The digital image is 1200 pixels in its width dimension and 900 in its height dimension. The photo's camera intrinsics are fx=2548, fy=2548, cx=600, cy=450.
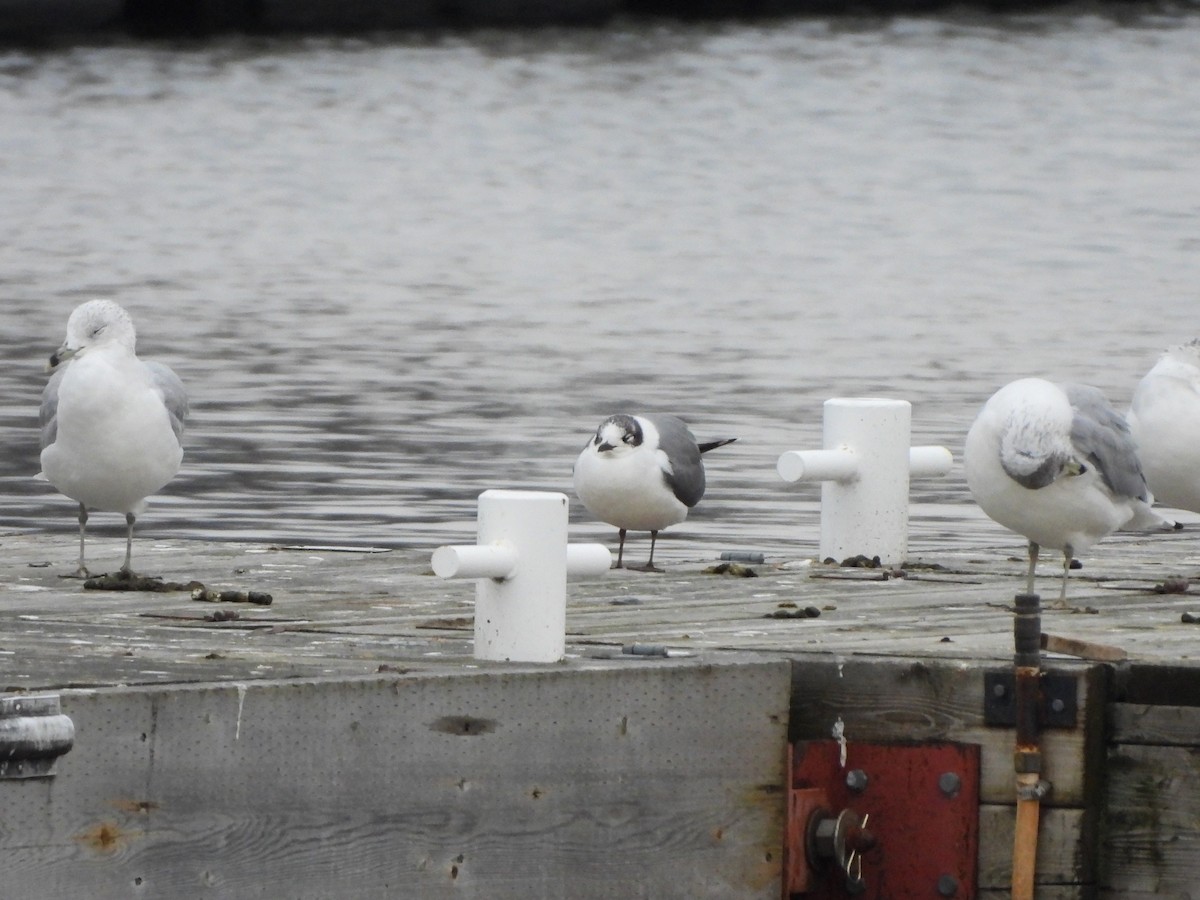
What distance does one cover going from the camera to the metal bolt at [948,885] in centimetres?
638

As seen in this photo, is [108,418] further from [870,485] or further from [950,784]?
[950,784]

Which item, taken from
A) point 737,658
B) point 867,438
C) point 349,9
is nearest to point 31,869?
point 737,658

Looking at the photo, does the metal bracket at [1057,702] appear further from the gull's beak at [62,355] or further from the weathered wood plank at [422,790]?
the gull's beak at [62,355]

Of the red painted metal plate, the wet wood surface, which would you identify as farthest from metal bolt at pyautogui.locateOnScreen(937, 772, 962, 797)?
the wet wood surface

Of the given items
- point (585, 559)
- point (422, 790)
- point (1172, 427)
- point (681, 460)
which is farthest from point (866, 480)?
point (422, 790)

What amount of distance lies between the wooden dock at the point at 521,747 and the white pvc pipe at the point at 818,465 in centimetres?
138

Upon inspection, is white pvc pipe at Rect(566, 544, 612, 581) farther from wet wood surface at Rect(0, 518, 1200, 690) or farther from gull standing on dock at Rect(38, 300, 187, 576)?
gull standing on dock at Rect(38, 300, 187, 576)

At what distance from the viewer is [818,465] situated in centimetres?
912

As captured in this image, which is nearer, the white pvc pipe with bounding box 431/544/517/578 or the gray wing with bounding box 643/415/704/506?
the white pvc pipe with bounding box 431/544/517/578

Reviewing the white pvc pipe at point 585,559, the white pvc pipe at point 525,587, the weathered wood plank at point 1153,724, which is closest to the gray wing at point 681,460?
the white pvc pipe at point 585,559

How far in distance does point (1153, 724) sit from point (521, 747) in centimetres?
160

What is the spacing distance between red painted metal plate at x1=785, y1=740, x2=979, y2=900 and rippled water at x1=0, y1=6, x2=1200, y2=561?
21.4 feet

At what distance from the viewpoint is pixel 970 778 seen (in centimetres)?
638

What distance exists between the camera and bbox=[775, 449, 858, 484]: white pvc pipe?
9031 millimetres
